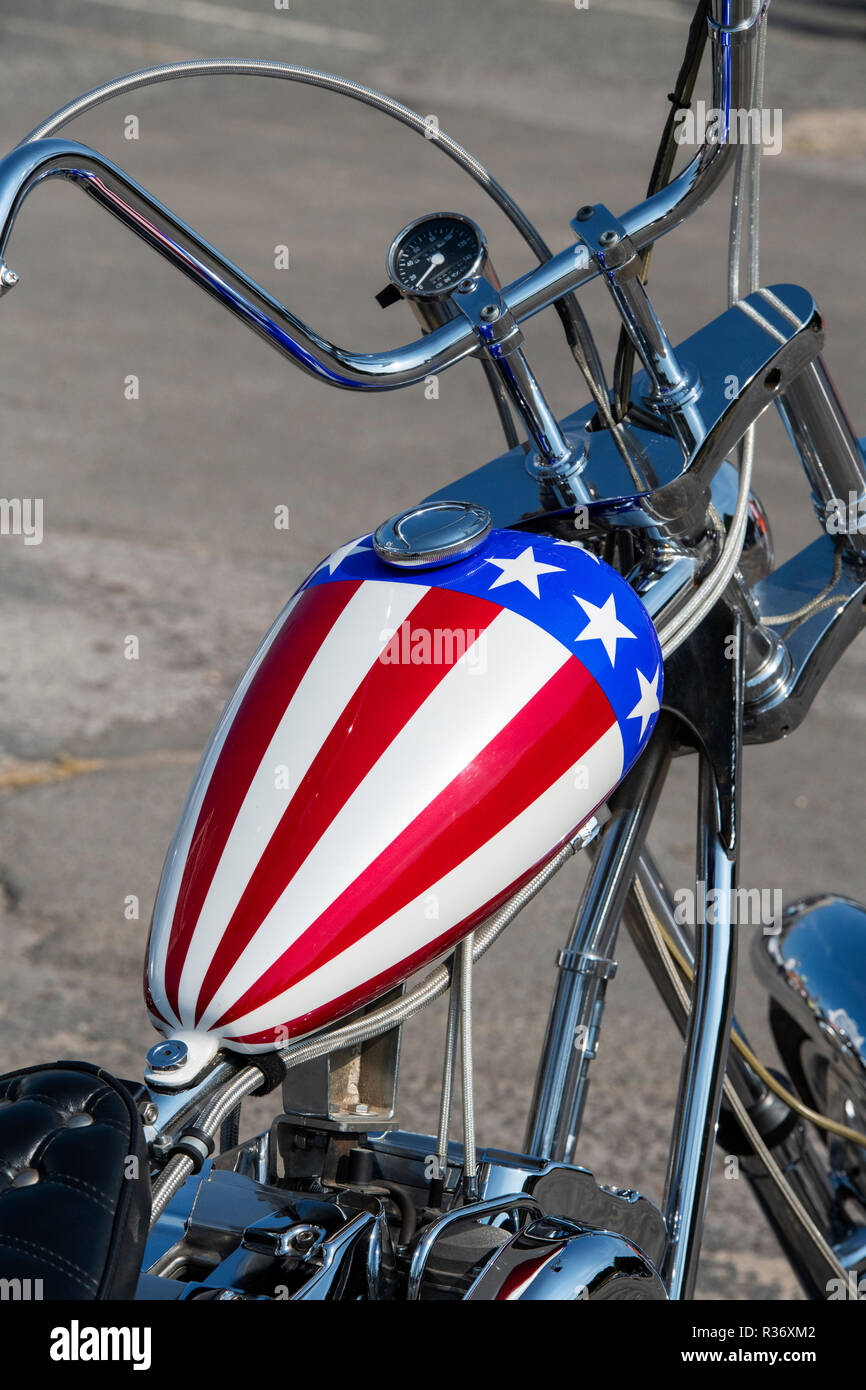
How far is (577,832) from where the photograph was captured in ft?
4.25

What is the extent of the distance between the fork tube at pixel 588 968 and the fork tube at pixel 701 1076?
0.08 metres

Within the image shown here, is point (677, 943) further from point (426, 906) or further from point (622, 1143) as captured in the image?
point (622, 1143)

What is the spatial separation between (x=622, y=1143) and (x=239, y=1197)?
58.0 inches

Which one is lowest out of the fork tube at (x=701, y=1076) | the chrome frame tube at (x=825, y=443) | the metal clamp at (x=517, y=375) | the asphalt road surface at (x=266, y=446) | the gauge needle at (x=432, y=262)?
the fork tube at (x=701, y=1076)

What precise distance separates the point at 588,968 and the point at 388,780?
17.8 inches

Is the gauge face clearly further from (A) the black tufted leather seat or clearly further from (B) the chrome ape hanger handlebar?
(A) the black tufted leather seat

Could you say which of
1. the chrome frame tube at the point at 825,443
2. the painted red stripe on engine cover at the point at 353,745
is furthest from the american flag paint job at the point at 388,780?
the chrome frame tube at the point at 825,443

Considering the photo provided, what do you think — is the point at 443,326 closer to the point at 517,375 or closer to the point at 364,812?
the point at 517,375

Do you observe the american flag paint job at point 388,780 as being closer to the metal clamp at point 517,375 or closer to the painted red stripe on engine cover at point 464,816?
the painted red stripe on engine cover at point 464,816

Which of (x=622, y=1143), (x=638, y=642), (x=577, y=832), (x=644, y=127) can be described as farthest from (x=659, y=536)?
(x=644, y=127)

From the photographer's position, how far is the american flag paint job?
43.8 inches

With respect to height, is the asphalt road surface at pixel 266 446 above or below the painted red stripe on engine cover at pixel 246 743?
above

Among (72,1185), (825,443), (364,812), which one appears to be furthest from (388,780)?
(825,443)

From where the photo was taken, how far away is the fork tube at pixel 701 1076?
1.44 m
